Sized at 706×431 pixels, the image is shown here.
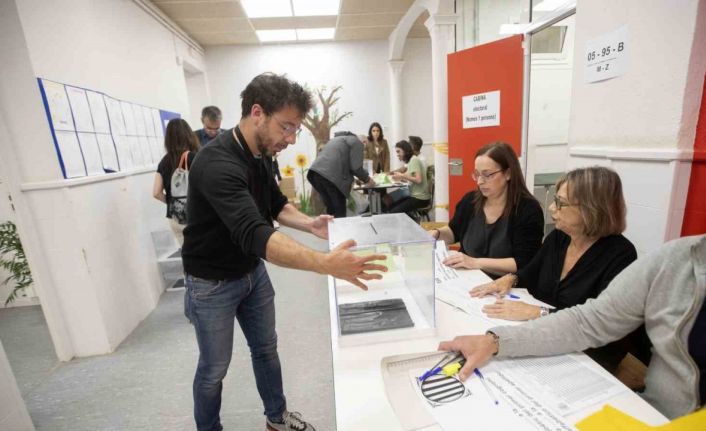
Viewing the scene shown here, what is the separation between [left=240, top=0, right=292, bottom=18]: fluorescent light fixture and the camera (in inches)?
161

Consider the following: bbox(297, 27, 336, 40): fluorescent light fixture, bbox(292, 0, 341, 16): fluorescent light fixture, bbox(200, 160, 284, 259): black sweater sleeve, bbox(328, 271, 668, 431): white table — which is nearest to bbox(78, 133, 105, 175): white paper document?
bbox(200, 160, 284, 259): black sweater sleeve

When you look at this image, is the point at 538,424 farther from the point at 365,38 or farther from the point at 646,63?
the point at 365,38

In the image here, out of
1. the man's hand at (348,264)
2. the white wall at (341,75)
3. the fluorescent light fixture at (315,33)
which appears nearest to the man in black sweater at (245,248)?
the man's hand at (348,264)

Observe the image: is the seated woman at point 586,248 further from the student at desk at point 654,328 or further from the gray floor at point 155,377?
the gray floor at point 155,377

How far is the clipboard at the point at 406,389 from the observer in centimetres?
72

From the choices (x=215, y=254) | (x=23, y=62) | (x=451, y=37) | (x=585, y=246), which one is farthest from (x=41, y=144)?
(x=451, y=37)

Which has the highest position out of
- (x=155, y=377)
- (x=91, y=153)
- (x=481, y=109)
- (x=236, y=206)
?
(x=481, y=109)

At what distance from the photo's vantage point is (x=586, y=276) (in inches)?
46.9

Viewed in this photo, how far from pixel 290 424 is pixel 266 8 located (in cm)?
449

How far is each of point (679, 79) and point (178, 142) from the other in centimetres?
285

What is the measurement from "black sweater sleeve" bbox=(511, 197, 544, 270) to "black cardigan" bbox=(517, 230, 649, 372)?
0.72ft

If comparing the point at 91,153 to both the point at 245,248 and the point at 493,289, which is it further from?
the point at 493,289

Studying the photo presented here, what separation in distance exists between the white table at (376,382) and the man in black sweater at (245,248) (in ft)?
0.65

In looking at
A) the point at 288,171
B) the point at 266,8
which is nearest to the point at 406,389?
the point at 266,8
